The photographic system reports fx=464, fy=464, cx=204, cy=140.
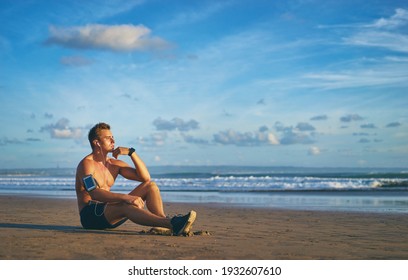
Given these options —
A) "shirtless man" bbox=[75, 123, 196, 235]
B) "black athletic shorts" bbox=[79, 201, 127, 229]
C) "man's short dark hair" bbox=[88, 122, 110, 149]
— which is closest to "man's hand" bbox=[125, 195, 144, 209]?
"shirtless man" bbox=[75, 123, 196, 235]

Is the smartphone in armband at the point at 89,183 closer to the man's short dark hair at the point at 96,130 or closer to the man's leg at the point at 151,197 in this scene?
the man's short dark hair at the point at 96,130

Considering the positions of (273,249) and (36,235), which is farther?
(36,235)

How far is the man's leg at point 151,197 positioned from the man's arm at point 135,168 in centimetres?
13

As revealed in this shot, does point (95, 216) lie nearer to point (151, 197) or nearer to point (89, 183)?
point (89, 183)

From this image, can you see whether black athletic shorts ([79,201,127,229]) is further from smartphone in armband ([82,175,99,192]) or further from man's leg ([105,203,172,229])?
smartphone in armband ([82,175,99,192])

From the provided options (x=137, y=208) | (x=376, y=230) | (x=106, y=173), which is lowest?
(x=376, y=230)

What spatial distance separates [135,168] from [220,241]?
1807mm

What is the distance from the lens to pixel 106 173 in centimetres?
762

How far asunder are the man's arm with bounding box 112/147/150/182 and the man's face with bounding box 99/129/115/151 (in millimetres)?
150

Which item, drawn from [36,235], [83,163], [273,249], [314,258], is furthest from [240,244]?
[36,235]

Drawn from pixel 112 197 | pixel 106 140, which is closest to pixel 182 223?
pixel 112 197
